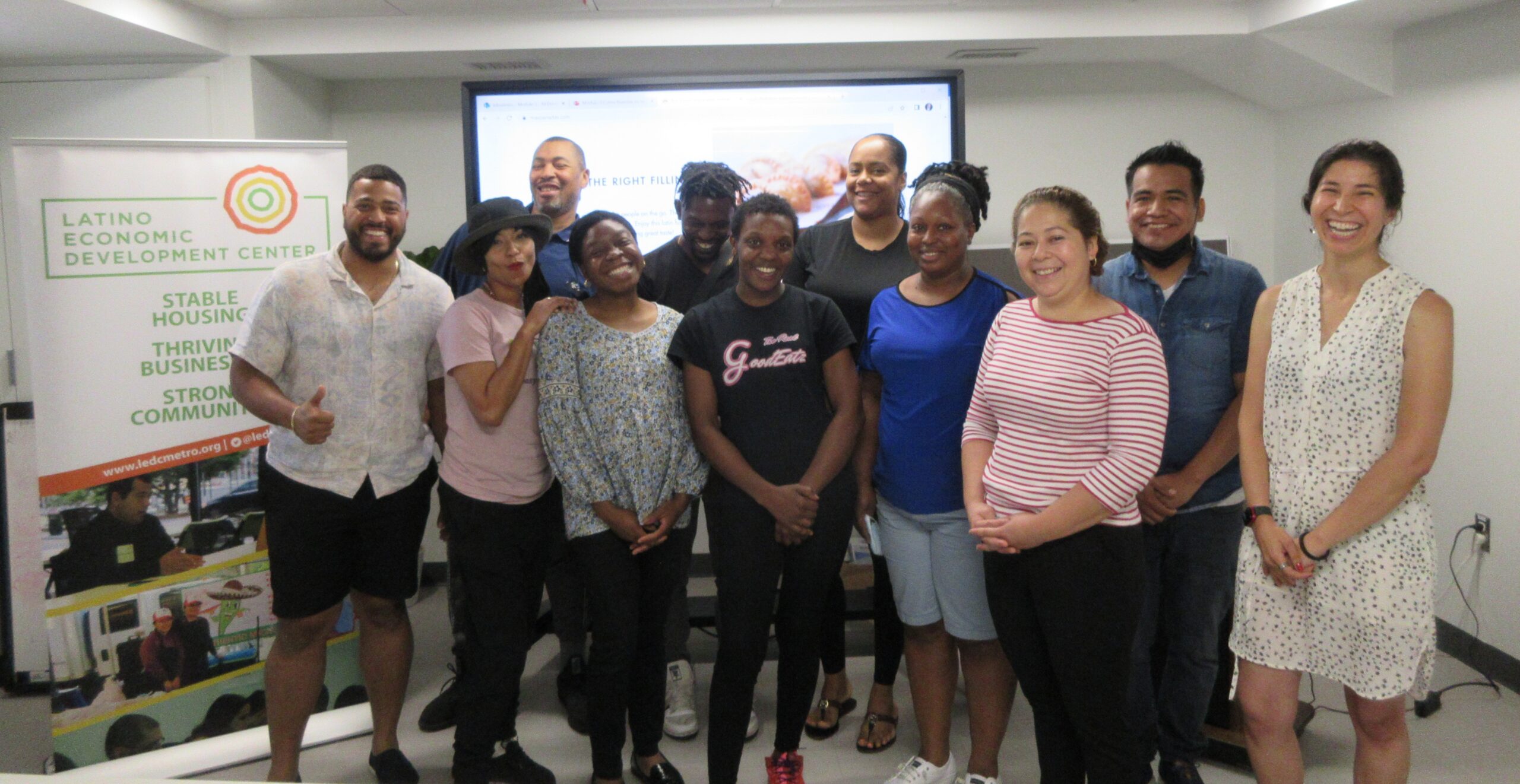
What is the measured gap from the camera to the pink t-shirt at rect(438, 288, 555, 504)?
2.33 metres

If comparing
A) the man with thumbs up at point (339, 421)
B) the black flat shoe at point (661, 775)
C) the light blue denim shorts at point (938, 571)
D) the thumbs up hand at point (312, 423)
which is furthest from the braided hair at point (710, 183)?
the black flat shoe at point (661, 775)

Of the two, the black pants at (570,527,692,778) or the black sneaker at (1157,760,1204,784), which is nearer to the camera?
the black pants at (570,527,692,778)

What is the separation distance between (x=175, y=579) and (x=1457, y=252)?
4548mm

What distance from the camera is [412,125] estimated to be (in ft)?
16.3

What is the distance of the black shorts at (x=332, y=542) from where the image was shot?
2398 mm

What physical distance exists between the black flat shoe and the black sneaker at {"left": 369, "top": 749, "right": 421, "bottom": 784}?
0.66 meters

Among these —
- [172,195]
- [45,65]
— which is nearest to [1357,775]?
[172,195]

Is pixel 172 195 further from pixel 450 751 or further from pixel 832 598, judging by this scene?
pixel 832 598

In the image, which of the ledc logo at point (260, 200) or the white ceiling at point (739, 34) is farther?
the white ceiling at point (739, 34)

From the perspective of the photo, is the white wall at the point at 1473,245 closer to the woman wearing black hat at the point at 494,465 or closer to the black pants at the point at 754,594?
the black pants at the point at 754,594

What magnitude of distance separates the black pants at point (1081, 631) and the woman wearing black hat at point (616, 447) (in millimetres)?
788

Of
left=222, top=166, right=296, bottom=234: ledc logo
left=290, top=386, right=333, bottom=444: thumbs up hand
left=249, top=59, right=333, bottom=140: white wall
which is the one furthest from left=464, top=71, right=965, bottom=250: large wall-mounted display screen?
left=290, top=386, right=333, bottom=444: thumbs up hand

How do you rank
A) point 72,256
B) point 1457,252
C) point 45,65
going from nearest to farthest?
point 72,256, point 1457,252, point 45,65

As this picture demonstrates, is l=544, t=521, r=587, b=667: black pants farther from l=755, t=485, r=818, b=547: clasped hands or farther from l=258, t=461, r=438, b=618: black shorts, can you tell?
l=755, t=485, r=818, b=547: clasped hands
